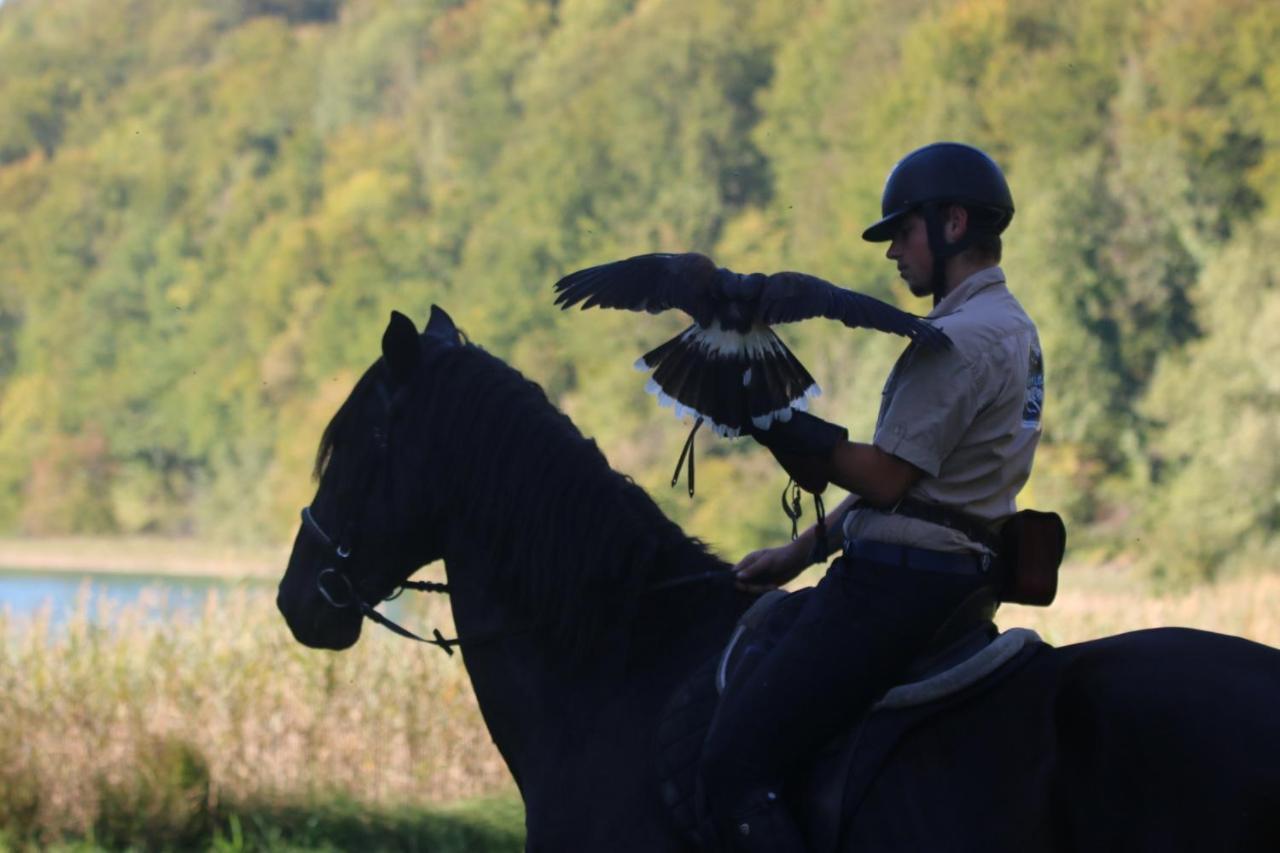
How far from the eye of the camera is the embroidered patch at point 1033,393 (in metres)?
3.49

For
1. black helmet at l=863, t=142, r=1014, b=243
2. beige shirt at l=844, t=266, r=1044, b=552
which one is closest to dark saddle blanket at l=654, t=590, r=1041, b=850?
beige shirt at l=844, t=266, r=1044, b=552

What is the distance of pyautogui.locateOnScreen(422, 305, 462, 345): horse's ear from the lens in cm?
425

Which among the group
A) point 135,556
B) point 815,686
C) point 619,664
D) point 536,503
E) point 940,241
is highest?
point 135,556

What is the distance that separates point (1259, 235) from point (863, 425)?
40.2ft

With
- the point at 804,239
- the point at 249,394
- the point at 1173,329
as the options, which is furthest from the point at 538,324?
the point at 1173,329

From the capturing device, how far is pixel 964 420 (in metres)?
3.36

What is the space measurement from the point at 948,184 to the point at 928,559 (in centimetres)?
89

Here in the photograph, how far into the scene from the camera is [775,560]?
12.8ft

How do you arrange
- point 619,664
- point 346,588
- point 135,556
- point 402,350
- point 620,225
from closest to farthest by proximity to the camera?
point 619,664
point 402,350
point 346,588
point 135,556
point 620,225

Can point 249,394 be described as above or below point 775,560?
above

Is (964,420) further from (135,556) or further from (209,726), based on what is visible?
(135,556)

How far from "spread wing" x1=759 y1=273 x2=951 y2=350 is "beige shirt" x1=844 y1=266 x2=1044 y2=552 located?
0.09 metres

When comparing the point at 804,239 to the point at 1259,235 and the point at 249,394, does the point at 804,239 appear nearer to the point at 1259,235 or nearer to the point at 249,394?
the point at 1259,235

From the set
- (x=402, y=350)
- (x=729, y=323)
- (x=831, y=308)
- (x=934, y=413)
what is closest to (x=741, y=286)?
(x=729, y=323)
